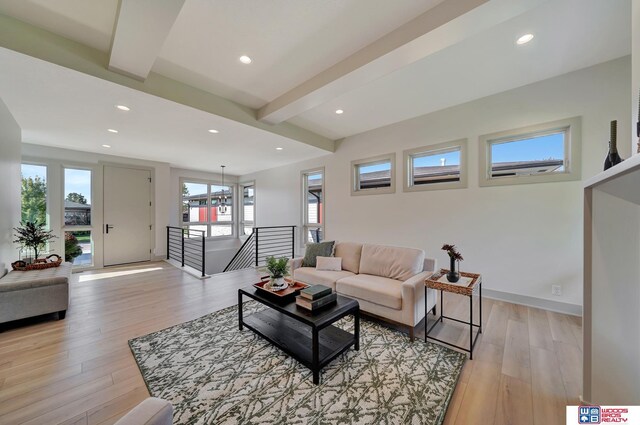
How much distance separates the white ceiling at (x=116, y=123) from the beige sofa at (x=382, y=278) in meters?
2.49

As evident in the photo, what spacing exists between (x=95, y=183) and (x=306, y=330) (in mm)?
6040

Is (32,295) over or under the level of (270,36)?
under

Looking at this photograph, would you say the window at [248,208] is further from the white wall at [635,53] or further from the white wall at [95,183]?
the white wall at [635,53]

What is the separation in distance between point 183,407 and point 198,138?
3.98 m

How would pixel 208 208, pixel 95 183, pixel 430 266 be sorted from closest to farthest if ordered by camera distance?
pixel 430 266
pixel 95 183
pixel 208 208

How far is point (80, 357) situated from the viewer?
2.01 m

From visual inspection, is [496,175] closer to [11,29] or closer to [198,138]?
[198,138]

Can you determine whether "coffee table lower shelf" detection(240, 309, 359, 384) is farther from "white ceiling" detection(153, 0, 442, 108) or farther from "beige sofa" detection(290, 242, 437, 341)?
"white ceiling" detection(153, 0, 442, 108)

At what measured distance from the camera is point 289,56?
2.46m

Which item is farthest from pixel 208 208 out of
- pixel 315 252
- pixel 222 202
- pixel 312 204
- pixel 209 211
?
pixel 315 252

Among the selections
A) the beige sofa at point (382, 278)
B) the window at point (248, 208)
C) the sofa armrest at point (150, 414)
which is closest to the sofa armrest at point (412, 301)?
the beige sofa at point (382, 278)

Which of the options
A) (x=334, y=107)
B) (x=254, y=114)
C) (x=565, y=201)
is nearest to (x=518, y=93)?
(x=565, y=201)

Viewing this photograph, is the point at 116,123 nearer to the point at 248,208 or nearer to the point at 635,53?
the point at 248,208
